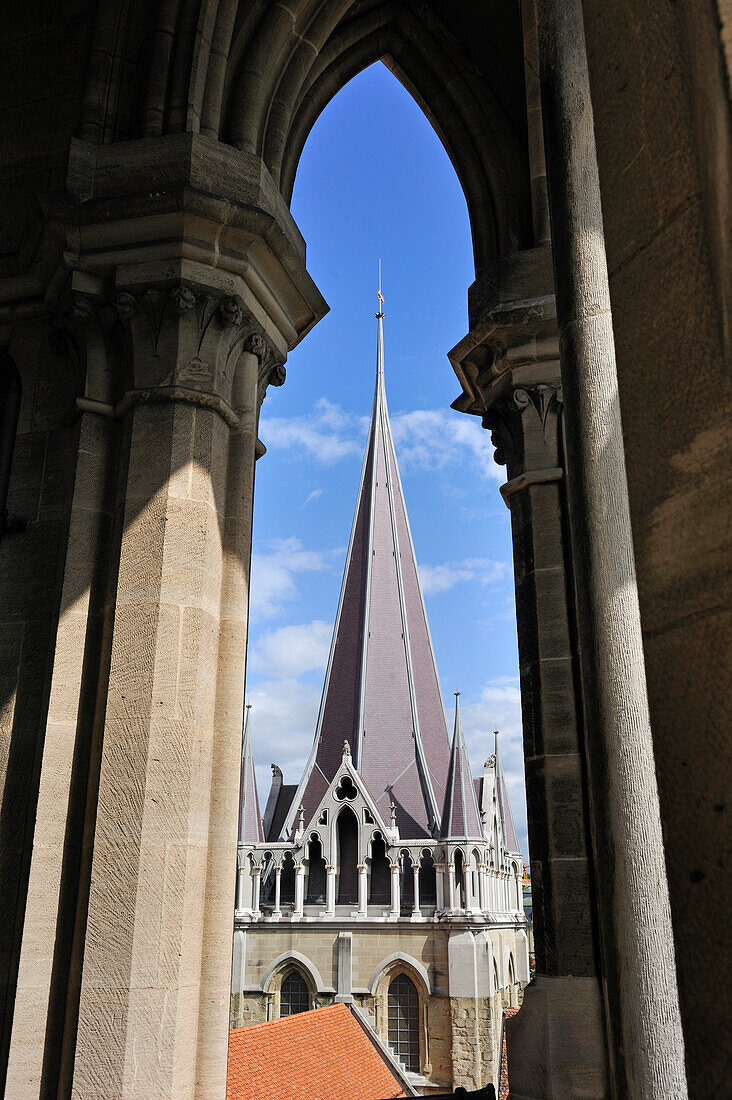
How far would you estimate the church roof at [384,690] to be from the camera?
37750 millimetres

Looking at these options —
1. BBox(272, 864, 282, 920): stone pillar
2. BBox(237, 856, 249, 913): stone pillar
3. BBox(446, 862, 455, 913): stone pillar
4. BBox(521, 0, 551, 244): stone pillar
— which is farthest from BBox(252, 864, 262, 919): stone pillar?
BBox(521, 0, 551, 244): stone pillar

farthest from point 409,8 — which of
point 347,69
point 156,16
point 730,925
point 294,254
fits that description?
point 730,925

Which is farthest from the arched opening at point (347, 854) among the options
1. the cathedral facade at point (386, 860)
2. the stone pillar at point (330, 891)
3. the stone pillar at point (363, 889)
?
the stone pillar at point (330, 891)

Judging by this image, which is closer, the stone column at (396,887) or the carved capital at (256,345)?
the carved capital at (256,345)

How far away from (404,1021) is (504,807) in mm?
11460

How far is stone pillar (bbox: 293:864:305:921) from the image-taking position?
36.4 meters

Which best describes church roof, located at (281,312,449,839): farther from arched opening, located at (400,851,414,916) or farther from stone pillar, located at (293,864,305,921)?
stone pillar, located at (293,864,305,921)

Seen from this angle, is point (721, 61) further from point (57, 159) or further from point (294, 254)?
point (57, 159)

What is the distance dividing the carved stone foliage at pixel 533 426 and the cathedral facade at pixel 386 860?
32363 mm

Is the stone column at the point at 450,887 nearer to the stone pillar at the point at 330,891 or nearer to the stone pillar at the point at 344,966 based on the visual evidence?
the stone pillar at the point at 344,966

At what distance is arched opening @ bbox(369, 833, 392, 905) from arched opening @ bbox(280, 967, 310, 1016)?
151 inches

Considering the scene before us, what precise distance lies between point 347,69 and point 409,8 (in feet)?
1.57

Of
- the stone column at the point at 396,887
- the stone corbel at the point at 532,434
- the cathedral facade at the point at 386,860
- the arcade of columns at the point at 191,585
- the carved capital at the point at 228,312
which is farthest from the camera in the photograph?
the stone column at the point at 396,887

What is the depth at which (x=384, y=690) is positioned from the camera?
38031 mm
